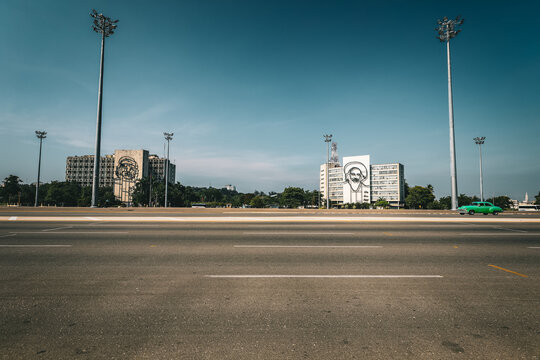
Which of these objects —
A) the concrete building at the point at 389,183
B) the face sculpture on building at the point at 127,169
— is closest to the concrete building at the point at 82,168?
the face sculpture on building at the point at 127,169

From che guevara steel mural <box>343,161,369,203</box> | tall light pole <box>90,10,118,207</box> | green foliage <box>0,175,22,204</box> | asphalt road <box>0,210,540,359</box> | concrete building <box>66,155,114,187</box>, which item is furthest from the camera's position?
concrete building <box>66,155,114,187</box>

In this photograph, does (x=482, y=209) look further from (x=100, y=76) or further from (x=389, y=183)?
(x=389, y=183)

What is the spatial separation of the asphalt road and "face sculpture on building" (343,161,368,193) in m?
138

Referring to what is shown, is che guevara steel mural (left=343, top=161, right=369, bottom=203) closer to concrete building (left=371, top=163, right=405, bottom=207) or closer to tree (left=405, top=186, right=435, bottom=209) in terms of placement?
concrete building (left=371, top=163, right=405, bottom=207)

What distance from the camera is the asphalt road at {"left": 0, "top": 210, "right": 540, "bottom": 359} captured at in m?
3.12

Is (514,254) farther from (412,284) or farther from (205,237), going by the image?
(205,237)

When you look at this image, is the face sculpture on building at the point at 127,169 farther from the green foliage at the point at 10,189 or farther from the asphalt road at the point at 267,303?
the asphalt road at the point at 267,303

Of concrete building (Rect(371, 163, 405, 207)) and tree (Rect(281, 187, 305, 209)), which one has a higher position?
concrete building (Rect(371, 163, 405, 207))

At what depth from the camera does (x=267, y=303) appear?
4383 mm

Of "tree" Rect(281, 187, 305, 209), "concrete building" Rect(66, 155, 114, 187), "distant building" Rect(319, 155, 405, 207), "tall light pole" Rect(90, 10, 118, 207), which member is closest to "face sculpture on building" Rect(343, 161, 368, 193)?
"distant building" Rect(319, 155, 405, 207)

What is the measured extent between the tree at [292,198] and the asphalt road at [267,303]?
105 m

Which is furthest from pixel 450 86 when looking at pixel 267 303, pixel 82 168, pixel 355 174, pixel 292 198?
pixel 82 168

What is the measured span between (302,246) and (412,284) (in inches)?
164

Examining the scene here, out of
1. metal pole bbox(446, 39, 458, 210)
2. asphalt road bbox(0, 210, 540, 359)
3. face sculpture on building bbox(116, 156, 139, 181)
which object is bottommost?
asphalt road bbox(0, 210, 540, 359)
